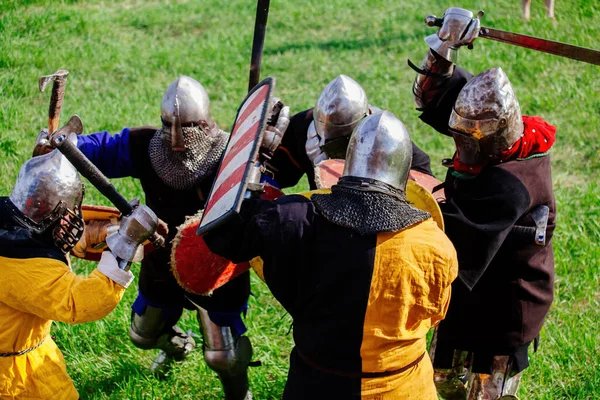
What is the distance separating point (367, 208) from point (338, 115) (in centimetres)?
134

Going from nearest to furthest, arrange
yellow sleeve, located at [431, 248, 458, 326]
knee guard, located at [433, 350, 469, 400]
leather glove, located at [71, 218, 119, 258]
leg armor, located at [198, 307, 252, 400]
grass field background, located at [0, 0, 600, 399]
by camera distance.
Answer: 1. yellow sleeve, located at [431, 248, 458, 326]
2. leather glove, located at [71, 218, 119, 258]
3. knee guard, located at [433, 350, 469, 400]
4. leg armor, located at [198, 307, 252, 400]
5. grass field background, located at [0, 0, 600, 399]

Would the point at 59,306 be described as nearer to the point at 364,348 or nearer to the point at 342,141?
the point at 364,348

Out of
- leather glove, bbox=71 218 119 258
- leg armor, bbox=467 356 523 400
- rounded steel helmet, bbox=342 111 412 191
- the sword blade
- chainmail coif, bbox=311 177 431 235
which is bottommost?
leg armor, bbox=467 356 523 400

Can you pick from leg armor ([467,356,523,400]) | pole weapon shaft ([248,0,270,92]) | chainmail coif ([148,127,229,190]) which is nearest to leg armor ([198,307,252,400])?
chainmail coif ([148,127,229,190])

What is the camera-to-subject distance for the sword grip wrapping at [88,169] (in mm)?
3037

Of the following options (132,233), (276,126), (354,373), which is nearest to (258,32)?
(276,126)

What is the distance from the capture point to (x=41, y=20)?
1014 cm

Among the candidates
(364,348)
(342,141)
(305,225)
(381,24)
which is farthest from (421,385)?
(381,24)

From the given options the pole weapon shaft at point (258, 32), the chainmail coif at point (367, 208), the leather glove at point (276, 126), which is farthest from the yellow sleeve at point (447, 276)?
the pole weapon shaft at point (258, 32)

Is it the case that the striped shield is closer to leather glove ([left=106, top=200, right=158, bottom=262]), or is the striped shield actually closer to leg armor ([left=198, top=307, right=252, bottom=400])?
leather glove ([left=106, top=200, right=158, bottom=262])

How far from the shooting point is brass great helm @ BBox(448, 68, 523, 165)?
10.9 feet

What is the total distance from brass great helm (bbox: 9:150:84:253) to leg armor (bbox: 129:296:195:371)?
1240 millimetres

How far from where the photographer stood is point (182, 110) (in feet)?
12.5

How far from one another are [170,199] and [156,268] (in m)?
0.46
